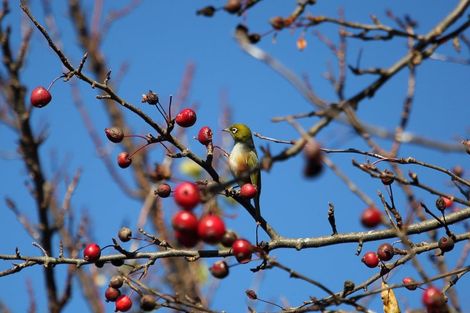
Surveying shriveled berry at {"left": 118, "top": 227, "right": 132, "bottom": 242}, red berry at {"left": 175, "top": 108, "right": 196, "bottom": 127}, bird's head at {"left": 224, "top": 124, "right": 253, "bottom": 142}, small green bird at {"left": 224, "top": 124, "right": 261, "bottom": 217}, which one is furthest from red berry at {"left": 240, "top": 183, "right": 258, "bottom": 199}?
bird's head at {"left": 224, "top": 124, "right": 253, "bottom": 142}

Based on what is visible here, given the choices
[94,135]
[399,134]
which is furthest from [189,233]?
[94,135]

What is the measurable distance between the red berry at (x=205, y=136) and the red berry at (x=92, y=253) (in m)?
0.84

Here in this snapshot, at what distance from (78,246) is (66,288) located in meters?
0.66

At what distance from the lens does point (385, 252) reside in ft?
10.3

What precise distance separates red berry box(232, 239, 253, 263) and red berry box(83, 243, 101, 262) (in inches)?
36.9

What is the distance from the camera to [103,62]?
41.3 ft

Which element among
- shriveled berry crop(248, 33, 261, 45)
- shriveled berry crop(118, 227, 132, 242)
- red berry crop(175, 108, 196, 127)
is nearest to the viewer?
shriveled berry crop(248, 33, 261, 45)

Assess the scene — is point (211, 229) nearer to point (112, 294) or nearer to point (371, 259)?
point (112, 294)

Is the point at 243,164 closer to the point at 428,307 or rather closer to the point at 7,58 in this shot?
the point at 428,307

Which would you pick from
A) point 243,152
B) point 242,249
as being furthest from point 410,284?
point 243,152

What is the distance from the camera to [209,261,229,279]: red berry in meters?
2.53

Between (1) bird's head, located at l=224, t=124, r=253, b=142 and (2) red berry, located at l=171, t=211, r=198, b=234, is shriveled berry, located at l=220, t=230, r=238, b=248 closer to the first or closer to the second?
(2) red berry, located at l=171, t=211, r=198, b=234

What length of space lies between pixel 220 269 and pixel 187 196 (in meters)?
0.52

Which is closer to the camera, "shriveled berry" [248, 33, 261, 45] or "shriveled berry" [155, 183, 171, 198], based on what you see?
"shriveled berry" [248, 33, 261, 45]
